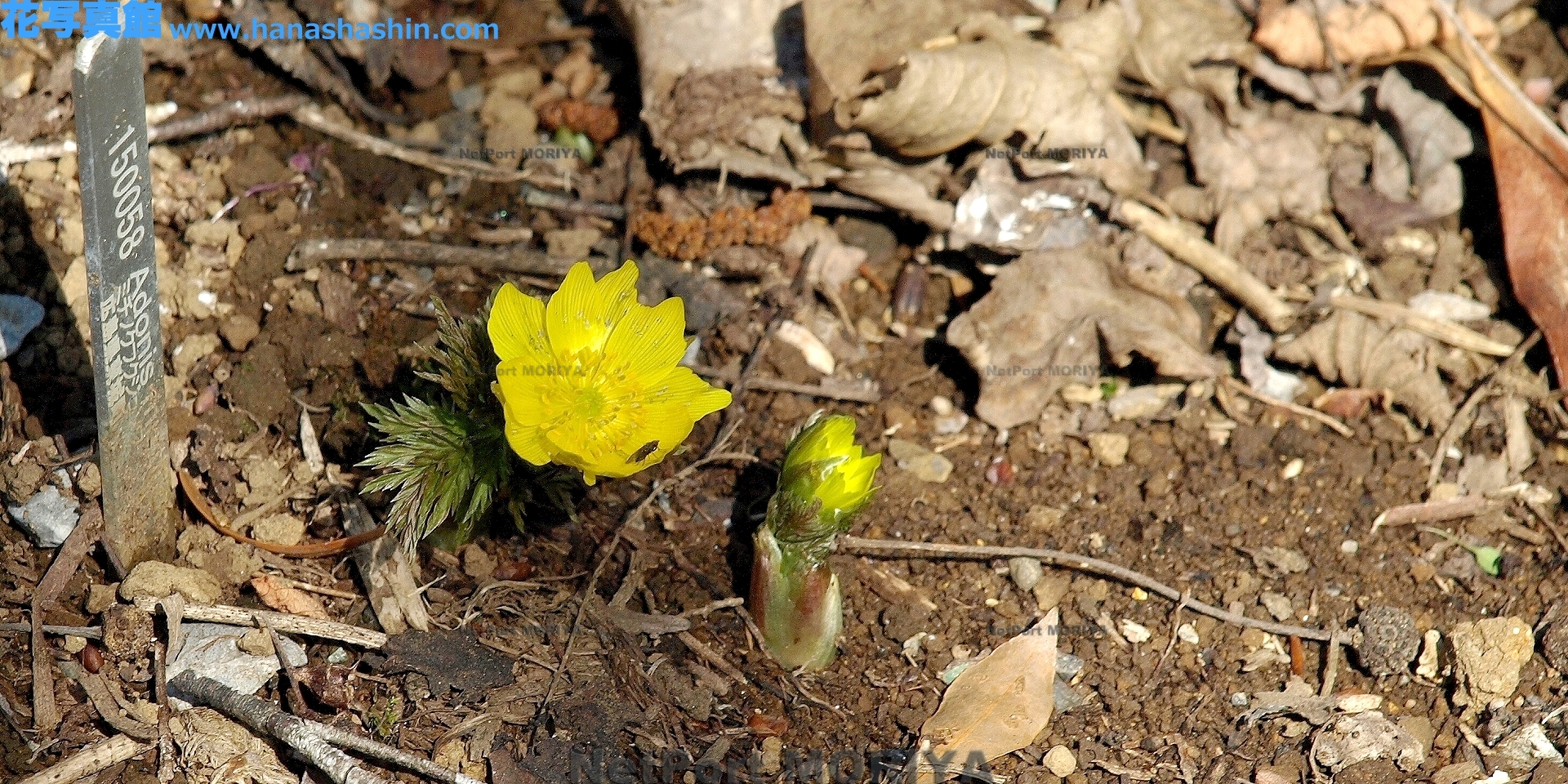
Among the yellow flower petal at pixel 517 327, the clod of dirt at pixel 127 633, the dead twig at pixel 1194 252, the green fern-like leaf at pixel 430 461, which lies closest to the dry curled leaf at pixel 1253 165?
the dead twig at pixel 1194 252

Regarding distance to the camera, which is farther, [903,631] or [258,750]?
[903,631]

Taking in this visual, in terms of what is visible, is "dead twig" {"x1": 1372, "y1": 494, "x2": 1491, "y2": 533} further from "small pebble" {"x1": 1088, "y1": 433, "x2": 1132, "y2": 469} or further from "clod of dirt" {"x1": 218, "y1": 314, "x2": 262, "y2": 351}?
"clod of dirt" {"x1": 218, "y1": 314, "x2": 262, "y2": 351}

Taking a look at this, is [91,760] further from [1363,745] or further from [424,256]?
[1363,745]

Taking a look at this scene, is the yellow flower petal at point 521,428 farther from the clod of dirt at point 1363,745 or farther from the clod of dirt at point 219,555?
the clod of dirt at point 1363,745

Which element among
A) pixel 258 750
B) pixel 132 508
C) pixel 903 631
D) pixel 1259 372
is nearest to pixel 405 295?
pixel 132 508

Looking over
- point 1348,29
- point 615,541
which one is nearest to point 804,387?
point 615,541

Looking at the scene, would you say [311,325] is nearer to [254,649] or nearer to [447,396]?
[447,396]
